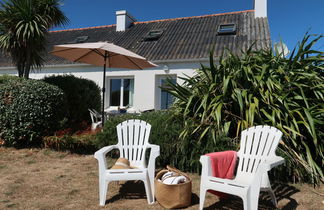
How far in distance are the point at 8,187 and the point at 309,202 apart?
4327 millimetres

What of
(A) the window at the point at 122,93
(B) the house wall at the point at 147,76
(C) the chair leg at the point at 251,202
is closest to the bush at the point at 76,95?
(B) the house wall at the point at 147,76

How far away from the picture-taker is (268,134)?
3117mm

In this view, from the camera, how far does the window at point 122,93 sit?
1072cm

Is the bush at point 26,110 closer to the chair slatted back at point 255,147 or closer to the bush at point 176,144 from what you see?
the bush at point 176,144

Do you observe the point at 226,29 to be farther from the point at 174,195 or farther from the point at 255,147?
the point at 174,195

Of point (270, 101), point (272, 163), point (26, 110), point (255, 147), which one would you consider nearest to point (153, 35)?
point (26, 110)

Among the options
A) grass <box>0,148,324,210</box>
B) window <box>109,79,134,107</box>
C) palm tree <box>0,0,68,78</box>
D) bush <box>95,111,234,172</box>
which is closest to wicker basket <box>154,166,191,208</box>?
grass <box>0,148,324,210</box>

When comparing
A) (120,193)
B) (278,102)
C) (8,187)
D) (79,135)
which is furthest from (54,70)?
(278,102)

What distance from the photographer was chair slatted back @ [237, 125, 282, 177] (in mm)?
3066

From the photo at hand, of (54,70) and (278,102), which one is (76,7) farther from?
(278,102)

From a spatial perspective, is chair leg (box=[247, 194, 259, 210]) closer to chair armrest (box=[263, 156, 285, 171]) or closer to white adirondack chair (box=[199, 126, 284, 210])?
white adirondack chair (box=[199, 126, 284, 210])

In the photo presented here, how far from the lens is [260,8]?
11.4m

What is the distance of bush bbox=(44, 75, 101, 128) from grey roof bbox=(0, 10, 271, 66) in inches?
123

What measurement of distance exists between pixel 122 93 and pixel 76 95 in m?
3.64
